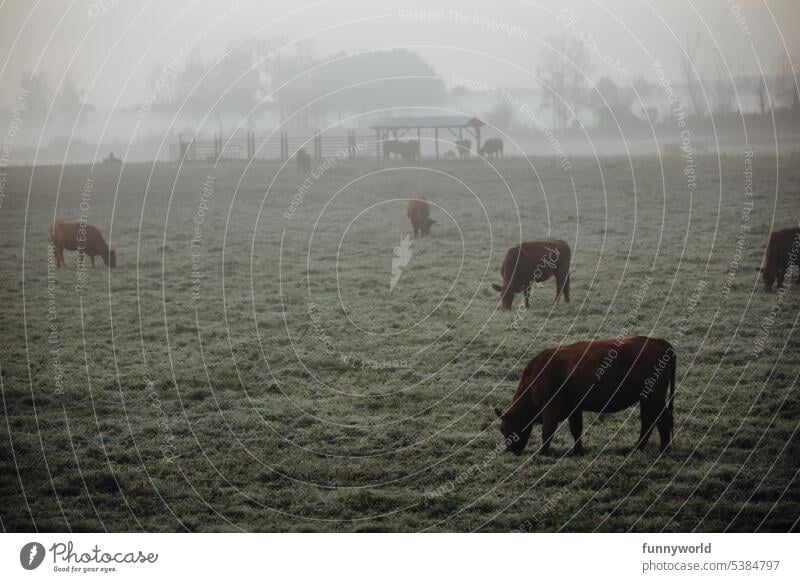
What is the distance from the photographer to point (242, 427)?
8.88 meters

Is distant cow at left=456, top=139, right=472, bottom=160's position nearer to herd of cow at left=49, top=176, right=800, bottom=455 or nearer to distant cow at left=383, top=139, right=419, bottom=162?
distant cow at left=383, top=139, right=419, bottom=162

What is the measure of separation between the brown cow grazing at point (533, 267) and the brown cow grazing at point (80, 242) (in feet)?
23.8

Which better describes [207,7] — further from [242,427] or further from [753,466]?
[753,466]

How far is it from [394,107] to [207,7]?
4.41 metres

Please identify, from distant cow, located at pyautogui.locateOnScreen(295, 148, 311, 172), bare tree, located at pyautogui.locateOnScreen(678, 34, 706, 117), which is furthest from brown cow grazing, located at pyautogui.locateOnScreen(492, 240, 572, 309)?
distant cow, located at pyautogui.locateOnScreen(295, 148, 311, 172)

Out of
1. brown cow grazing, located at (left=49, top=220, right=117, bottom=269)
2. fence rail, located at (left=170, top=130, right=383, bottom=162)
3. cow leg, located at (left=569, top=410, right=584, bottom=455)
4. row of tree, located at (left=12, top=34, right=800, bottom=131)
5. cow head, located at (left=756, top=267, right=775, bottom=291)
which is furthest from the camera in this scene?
fence rail, located at (left=170, top=130, right=383, bottom=162)

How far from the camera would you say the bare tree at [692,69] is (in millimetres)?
13289

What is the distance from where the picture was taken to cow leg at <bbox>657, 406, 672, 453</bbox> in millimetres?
7973

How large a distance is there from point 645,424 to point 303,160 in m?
13.9

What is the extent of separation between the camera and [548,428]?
7.94 metres

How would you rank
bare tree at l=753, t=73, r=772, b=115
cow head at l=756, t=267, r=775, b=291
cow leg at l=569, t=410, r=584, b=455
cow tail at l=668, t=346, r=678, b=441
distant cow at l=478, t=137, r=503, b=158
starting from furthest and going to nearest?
distant cow at l=478, t=137, r=503, b=158
bare tree at l=753, t=73, r=772, b=115
cow head at l=756, t=267, r=775, b=291
cow leg at l=569, t=410, r=584, b=455
cow tail at l=668, t=346, r=678, b=441

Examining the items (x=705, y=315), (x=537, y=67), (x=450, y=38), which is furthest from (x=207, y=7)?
(x=705, y=315)

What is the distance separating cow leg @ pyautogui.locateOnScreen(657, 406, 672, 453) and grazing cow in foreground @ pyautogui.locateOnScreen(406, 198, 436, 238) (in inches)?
396

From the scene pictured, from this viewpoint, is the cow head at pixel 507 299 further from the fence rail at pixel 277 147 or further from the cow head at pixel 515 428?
the fence rail at pixel 277 147
